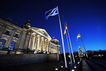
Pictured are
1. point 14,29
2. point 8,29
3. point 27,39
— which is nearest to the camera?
point 8,29

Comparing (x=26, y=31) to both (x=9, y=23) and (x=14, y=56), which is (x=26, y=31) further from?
(x=14, y=56)

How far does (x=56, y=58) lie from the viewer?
61.4 feet

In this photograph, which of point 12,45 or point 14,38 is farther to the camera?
point 14,38

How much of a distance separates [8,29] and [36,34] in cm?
1516

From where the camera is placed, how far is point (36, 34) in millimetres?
37125

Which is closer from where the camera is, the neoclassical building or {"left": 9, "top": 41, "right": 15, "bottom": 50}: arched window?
the neoclassical building

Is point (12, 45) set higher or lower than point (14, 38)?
lower

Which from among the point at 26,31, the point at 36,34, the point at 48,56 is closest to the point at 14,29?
the point at 26,31

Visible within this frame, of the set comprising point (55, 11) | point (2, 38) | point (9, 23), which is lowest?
point (2, 38)

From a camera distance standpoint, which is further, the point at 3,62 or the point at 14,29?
the point at 14,29

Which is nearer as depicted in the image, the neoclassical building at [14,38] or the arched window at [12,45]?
the neoclassical building at [14,38]

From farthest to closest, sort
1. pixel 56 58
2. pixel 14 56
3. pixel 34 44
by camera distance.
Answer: pixel 34 44 → pixel 56 58 → pixel 14 56

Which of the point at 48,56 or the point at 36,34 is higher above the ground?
the point at 36,34

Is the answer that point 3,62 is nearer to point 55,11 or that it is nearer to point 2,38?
point 55,11
